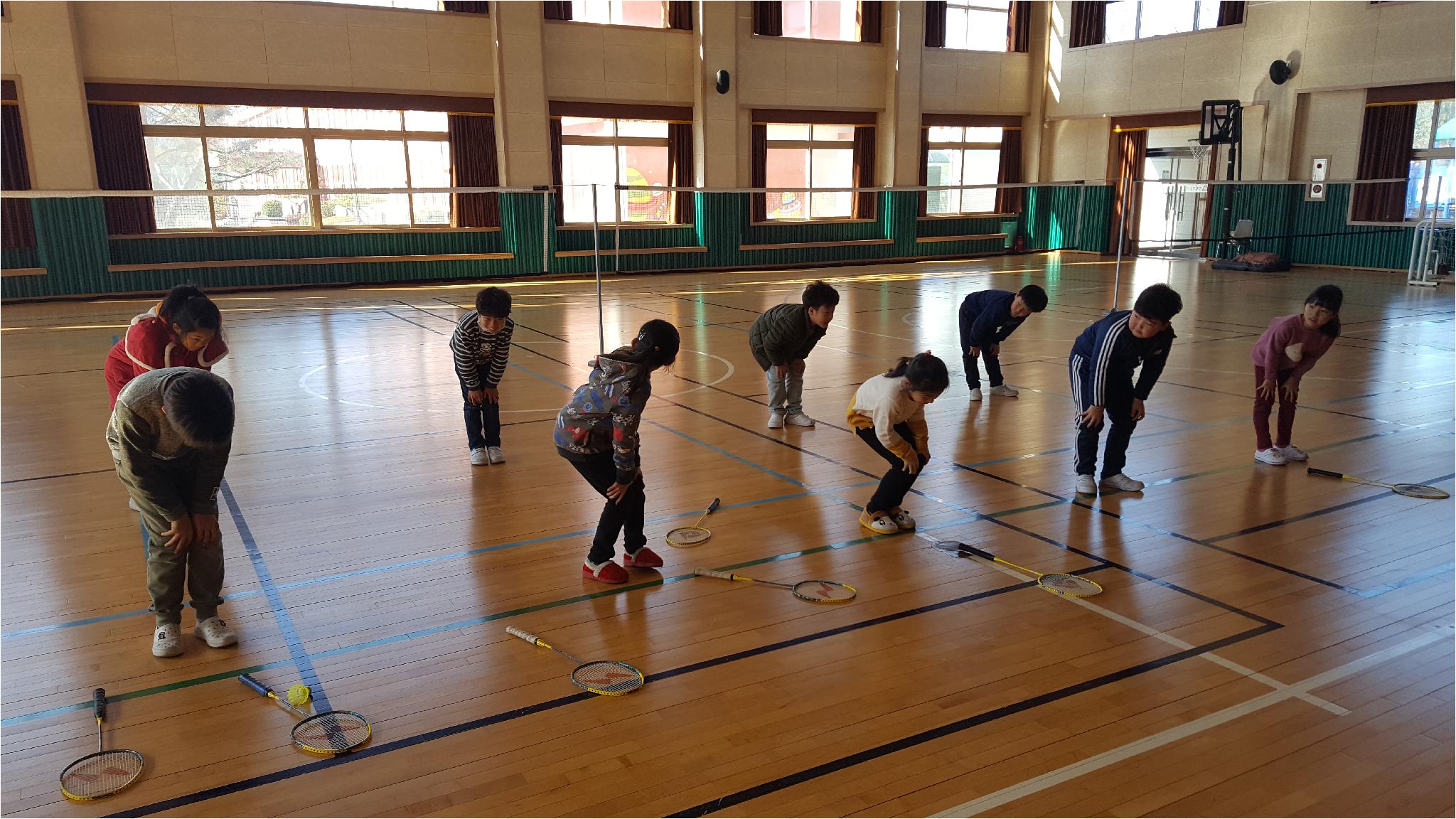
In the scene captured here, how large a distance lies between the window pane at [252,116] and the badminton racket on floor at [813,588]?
17409 mm

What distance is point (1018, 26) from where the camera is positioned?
26516 mm

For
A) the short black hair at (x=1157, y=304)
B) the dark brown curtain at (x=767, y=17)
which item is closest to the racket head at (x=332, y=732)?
the short black hair at (x=1157, y=304)

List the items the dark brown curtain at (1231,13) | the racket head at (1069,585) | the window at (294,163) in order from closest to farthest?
the racket head at (1069,585)
the window at (294,163)
the dark brown curtain at (1231,13)

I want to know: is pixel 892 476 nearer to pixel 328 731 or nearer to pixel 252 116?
pixel 328 731

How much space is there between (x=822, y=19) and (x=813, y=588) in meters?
21.5

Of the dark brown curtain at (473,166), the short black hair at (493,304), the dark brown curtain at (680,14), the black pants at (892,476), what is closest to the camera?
the black pants at (892,476)

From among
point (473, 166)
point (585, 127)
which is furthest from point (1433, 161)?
point (473, 166)

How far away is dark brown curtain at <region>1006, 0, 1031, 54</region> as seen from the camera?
86.6 feet

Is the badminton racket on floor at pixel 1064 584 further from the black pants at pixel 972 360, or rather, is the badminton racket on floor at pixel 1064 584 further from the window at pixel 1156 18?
the window at pixel 1156 18

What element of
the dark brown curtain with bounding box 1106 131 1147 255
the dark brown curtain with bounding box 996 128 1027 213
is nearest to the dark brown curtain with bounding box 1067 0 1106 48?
the dark brown curtain with bounding box 1106 131 1147 255

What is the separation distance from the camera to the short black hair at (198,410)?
3865 mm

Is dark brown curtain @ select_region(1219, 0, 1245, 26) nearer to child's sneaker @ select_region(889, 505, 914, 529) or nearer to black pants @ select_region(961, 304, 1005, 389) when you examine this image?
black pants @ select_region(961, 304, 1005, 389)

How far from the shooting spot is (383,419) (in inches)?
356

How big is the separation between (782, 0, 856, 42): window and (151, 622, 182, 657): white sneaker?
21847 millimetres
